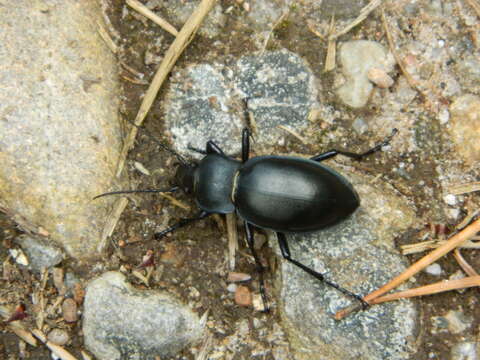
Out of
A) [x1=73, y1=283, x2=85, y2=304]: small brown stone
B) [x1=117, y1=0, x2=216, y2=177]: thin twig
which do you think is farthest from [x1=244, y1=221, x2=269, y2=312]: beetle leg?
[x1=73, y1=283, x2=85, y2=304]: small brown stone

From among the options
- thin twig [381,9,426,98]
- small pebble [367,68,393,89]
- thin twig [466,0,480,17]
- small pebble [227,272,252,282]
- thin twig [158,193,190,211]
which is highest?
thin twig [466,0,480,17]


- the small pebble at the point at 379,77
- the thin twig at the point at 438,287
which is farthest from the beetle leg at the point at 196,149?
the thin twig at the point at 438,287

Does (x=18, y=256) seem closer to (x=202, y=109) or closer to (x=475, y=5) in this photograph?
(x=202, y=109)

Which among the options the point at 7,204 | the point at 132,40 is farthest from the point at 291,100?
the point at 7,204

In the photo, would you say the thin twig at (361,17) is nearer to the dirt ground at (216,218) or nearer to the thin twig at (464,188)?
the dirt ground at (216,218)

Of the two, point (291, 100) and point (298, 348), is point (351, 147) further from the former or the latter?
point (298, 348)

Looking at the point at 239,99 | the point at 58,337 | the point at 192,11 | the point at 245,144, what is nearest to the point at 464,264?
the point at 245,144

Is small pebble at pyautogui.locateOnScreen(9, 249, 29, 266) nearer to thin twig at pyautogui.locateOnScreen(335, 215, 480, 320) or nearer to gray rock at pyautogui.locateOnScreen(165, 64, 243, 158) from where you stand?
gray rock at pyautogui.locateOnScreen(165, 64, 243, 158)
